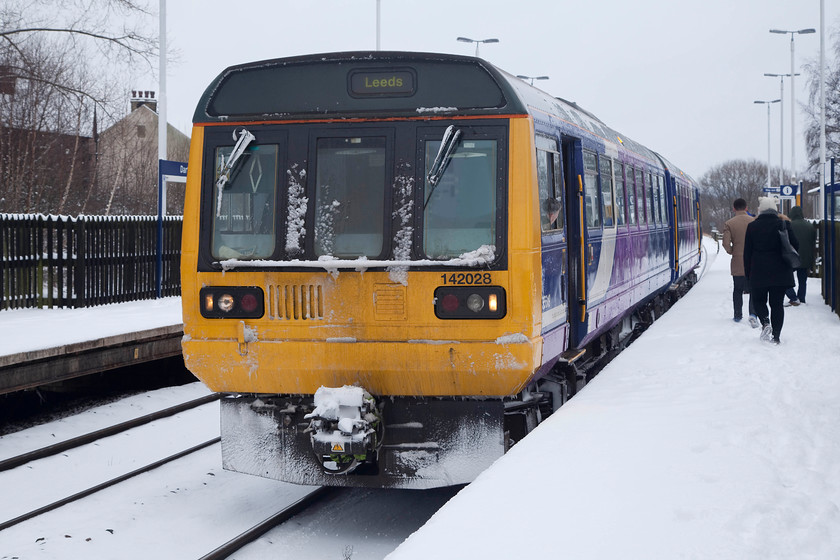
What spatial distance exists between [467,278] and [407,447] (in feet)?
3.69

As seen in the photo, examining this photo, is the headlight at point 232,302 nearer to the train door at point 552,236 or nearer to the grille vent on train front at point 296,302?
the grille vent on train front at point 296,302

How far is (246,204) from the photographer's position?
6.33 meters

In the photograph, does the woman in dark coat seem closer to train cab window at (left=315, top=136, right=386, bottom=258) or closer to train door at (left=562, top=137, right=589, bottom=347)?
train door at (left=562, top=137, right=589, bottom=347)

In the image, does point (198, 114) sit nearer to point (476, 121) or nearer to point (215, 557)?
point (476, 121)

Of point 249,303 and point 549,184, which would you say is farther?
point 549,184

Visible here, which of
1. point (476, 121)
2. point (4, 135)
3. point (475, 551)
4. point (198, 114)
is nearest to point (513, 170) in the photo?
point (476, 121)

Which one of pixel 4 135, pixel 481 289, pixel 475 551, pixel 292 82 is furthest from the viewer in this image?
pixel 4 135

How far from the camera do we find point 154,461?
821 cm

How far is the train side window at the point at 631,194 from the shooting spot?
11422mm

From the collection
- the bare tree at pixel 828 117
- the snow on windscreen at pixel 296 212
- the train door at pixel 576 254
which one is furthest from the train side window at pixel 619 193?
the bare tree at pixel 828 117

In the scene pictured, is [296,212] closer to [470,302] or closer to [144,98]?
[470,302]

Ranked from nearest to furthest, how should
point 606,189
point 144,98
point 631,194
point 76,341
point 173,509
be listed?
point 173,509 → point 606,189 → point 76,341 → point 631,194 → point 144,98

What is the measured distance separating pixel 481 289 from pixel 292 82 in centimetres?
185

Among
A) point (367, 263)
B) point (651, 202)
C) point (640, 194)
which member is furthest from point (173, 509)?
point (651, 202)
